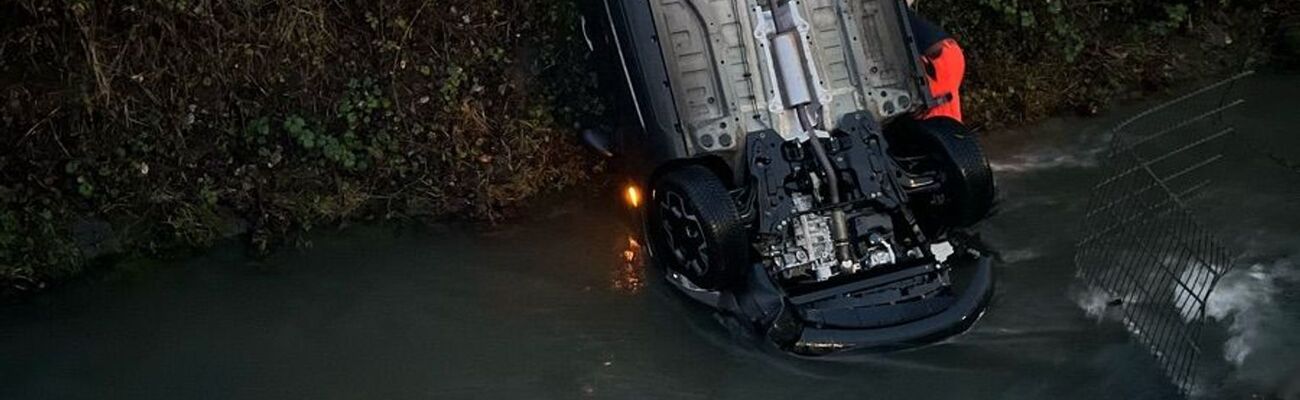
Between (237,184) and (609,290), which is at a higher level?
(237,184)

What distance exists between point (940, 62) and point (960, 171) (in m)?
0.95

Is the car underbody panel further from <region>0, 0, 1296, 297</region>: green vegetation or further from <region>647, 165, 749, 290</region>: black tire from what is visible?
<region>0, 0, 1296, 297</region>: green vegetation

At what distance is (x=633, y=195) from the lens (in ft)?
28.2

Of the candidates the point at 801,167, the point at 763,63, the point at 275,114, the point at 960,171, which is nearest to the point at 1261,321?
the point at 960,171

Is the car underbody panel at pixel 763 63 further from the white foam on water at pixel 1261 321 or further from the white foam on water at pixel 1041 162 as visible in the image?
the white foam on water at pixel 1261 321

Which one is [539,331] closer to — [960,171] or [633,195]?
[633,195]

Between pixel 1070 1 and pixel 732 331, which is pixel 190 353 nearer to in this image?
pixel 732 331

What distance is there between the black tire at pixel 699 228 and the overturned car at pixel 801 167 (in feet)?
0.03

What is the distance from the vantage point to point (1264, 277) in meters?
8.53

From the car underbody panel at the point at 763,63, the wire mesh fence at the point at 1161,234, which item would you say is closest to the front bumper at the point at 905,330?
the wire mesh fence at the point at 1161,234

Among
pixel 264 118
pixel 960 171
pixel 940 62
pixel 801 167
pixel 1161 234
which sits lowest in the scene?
pixel 1161 234

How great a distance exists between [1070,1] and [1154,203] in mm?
1668

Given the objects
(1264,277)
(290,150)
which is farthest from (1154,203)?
(290,150)

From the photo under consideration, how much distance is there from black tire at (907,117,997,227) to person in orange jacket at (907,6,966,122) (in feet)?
1.47
